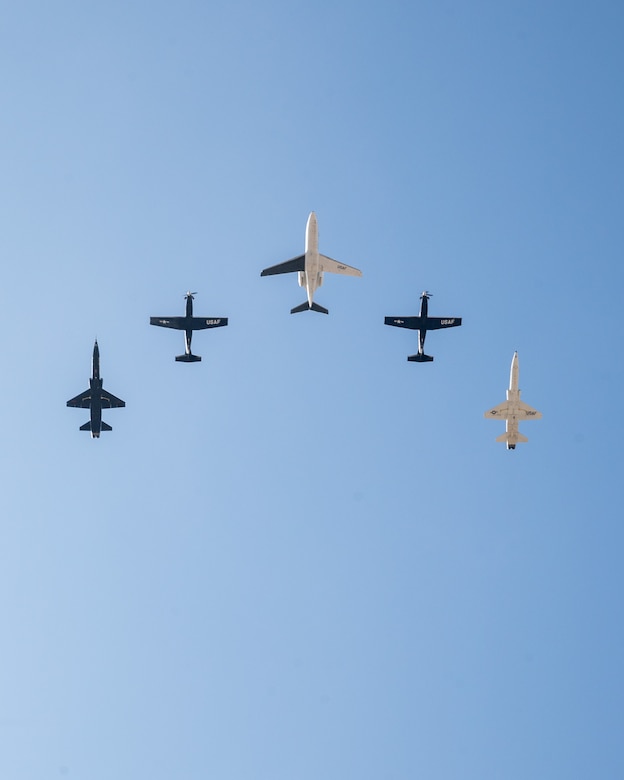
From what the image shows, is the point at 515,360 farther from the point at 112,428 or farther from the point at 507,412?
the point at 112,428

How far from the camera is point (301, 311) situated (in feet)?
415

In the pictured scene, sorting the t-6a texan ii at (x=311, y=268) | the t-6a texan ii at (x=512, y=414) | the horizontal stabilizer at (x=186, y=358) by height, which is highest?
the t-6a texan ii at (x=311, y=268)

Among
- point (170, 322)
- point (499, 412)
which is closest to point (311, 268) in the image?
point (170, 322)

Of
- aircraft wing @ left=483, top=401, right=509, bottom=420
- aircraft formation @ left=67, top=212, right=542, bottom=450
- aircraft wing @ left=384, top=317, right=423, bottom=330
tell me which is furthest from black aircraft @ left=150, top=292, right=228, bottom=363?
aircraft wing @ left=483, top=401, right=509, bottom=420

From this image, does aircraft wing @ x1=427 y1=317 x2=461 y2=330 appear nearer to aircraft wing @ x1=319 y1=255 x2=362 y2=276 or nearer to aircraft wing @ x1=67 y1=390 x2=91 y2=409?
aircraft wing @ x1=319 y1=255 x2=362 y2=276

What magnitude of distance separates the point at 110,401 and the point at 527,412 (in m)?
44.2

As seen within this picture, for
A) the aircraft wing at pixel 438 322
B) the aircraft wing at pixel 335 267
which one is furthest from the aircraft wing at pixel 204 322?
the aircraft wing at pixel 438 322

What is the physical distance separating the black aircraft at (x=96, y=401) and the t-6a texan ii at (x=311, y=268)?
19796mm

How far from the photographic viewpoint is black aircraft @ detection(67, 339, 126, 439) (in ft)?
410

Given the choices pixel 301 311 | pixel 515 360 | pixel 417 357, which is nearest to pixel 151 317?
pixel 301 311

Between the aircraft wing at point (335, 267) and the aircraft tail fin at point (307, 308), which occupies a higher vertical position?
the aircraft wing at point (335, 267)

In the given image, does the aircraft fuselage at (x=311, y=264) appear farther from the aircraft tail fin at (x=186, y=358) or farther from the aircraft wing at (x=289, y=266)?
the aircraft tail fin at (x=186, y=358)

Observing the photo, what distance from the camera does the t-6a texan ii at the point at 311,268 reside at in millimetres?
120375

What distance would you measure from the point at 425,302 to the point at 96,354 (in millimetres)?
33806
